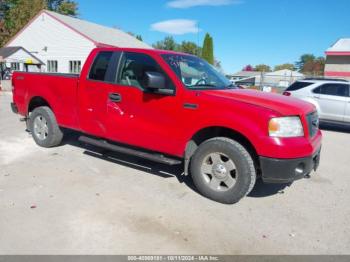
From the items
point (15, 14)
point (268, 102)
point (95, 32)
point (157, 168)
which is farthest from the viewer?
point (15, 14)

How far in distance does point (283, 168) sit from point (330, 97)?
25.2 feet

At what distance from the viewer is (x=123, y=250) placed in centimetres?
309

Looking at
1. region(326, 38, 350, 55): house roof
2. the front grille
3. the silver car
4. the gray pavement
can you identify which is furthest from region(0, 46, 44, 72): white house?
the front grille

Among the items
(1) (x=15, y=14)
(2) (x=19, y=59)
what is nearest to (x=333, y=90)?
(2) (x=19, y=59)

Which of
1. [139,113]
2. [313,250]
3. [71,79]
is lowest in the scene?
[313,250]

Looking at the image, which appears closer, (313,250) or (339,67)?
(313,250)

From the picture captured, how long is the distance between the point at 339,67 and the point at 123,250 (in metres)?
28.2

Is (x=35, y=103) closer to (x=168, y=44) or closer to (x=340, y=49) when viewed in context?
(x=340, y=49)

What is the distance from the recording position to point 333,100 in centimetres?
1030

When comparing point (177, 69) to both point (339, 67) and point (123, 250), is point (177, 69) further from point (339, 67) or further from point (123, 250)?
point (339, 67)

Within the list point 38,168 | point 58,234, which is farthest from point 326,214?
point 38,168

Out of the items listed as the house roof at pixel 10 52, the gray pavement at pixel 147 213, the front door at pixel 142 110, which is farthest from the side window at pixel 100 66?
the house roof at pixel 10 52

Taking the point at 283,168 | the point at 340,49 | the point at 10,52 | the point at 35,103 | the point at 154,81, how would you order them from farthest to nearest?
the point at 10,52 < the point at 340,49 < the point at 35,103 < the point at 154,81 < the point at 283,168

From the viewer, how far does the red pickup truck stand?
391cm
